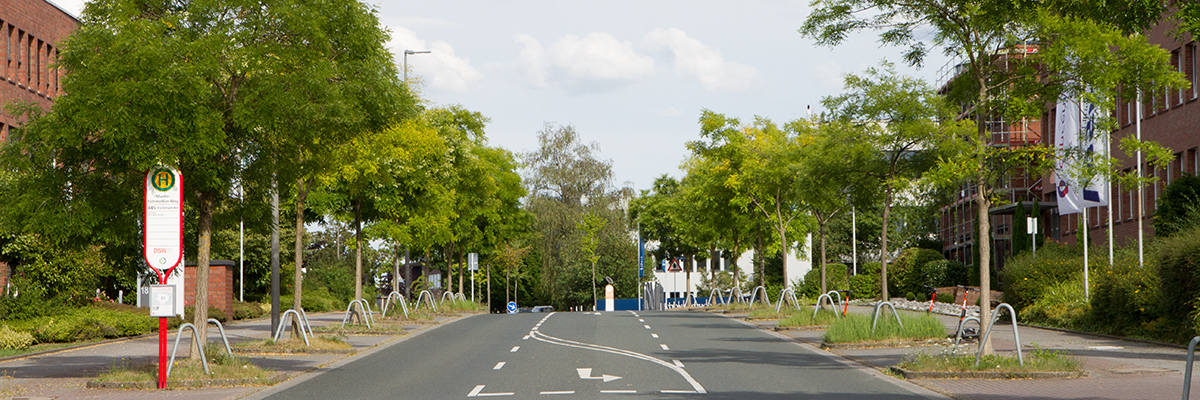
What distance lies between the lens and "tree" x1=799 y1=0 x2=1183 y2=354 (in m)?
15.9

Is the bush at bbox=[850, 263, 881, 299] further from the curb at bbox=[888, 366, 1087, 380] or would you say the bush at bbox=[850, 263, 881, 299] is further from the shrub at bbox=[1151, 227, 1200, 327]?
the curb at bbox=[888, 366, 1087, 380]

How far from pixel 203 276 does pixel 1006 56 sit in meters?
12.5

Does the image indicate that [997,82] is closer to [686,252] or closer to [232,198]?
[232,198]

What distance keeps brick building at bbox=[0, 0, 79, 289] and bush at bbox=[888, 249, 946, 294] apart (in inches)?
1557

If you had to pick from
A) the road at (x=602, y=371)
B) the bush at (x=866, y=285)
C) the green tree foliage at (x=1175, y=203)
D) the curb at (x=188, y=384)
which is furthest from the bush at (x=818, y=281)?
the curb at (x=188, y=384)

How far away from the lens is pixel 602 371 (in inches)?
672

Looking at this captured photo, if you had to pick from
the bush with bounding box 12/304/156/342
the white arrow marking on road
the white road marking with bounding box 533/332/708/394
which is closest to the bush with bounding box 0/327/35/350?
the bush with bounding box 12/304/156/342

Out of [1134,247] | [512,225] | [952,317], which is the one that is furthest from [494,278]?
[1134,247]

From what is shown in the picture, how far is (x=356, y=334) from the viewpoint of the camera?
2833 cm

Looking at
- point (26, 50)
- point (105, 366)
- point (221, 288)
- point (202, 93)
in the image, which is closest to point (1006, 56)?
point (202, 93)

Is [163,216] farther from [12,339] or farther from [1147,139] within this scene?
[1147,139]

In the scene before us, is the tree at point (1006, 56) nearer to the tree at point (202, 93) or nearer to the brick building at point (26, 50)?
the tree at point (202, 93)

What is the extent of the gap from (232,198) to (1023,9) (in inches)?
479

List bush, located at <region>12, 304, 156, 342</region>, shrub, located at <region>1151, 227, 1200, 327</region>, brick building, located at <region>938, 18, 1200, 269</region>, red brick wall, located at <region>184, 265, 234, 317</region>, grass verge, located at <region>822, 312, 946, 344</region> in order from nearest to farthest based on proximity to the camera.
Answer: shrub, located at <region>1151, 227, 1200, 327</region> → grass verge, located at <region>822, 312, 946, 344</region> → bush, located at <region>12, 304, 156, 342</region> → red brick wall, located at <region>184, 265, 234, 317</region> → brick building, located at <region>938, 18, 1200, 269</region>
